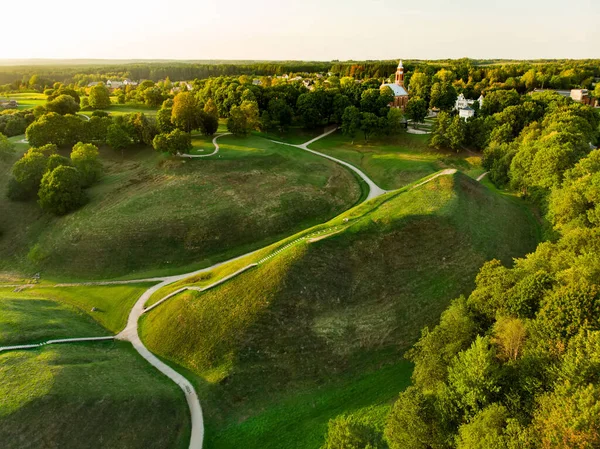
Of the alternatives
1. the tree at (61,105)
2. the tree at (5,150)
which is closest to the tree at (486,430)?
the tree at (5,150)

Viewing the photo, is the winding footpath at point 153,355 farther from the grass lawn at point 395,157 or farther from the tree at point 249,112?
the tree at point 249,112

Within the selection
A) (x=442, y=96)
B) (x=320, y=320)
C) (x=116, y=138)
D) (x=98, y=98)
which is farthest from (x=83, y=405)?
(x=442, y=96)

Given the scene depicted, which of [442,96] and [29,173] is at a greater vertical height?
[442,96]

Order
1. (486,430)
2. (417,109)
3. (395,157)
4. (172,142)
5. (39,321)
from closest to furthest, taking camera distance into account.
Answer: (486,430) → (39,321) → (172,142) → (395,157) → (417,109)

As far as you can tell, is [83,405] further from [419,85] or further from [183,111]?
[419,85]

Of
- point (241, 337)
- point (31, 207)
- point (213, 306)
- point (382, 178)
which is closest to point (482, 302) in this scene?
point (241, 337)

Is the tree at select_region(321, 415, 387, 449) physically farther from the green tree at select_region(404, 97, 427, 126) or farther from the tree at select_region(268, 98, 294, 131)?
the green tree at select_region(404, 97, 427, 126)
